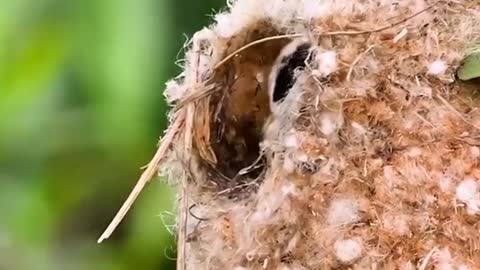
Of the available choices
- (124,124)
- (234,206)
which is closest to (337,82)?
(234,206)

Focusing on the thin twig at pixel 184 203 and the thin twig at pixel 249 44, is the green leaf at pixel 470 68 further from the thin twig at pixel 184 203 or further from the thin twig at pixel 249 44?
the thin twig at pixel 184 203

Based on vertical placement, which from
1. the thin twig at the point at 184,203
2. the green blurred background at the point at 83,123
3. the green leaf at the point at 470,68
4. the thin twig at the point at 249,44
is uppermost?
the thin twig at the point at 249,44

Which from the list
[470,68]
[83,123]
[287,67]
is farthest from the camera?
[83,123]

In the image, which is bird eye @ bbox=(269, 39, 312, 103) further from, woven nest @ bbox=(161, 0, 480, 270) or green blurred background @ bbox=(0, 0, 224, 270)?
green blurred background @ bbox=(0, 0, 224, 270)

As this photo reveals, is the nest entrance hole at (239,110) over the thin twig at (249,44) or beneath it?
beneath

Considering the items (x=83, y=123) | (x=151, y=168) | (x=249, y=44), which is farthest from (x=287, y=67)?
(x=83, y=123)

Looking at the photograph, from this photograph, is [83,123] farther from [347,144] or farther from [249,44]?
[347,144]

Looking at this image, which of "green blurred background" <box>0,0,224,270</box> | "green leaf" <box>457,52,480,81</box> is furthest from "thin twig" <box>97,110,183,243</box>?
"green blurred background" <box>0,0,224,270</box>

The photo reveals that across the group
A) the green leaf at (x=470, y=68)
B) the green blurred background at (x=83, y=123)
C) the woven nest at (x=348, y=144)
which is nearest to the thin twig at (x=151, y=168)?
the woven nest at (x=348, y=144)
